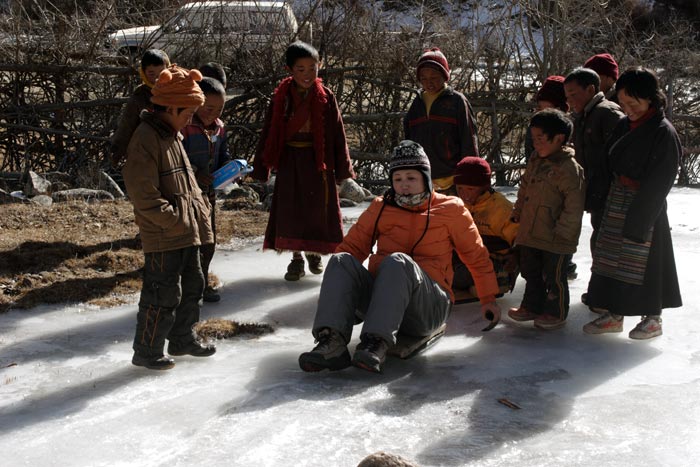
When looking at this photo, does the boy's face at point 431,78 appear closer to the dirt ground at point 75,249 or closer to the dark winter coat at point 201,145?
the dark winter coat at point 201,145

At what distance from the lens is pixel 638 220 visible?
4492mm

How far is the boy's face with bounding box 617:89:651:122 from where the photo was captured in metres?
4.50

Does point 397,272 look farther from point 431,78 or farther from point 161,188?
point 431,78

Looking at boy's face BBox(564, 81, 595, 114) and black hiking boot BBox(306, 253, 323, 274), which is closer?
boy's face BBox(564, 81, 595, 114)

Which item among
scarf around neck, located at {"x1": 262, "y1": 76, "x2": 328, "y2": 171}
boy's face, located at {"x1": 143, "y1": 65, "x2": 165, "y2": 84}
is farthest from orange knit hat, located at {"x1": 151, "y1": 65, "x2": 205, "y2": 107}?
scarf around neck, located at {"x1": 262, "y1": 76, "x2": 328, "y2": 171}

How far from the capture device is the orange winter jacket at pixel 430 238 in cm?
445

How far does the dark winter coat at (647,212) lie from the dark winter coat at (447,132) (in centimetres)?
124

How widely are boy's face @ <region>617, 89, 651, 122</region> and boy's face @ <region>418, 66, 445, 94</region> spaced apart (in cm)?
156

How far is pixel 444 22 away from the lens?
10180 millimetres

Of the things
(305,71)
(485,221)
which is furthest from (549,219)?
(305,71)

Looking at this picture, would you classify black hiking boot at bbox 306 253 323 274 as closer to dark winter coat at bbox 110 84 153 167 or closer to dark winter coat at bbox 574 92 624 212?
dark winter coat at bbox 110 84 153 167

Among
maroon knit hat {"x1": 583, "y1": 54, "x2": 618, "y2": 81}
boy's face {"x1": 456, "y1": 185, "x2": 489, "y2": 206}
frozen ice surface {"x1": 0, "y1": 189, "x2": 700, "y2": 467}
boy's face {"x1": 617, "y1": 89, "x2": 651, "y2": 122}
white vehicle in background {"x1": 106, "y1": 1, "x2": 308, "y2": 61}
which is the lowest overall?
frozen ice surface {"x1": 0, "y1": 189, "x2": 700, "y2": 467}

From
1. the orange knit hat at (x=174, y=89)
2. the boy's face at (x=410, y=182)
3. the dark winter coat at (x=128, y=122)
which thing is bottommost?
the boy's face at (x=410, y=182)

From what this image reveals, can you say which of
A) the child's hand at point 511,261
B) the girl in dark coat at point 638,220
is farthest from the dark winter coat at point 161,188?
the girl in dark coat at point 638,220
